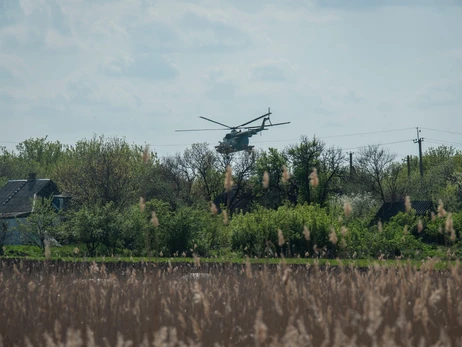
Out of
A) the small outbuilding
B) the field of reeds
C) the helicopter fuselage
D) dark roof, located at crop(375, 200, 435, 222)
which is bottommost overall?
the field of reeds

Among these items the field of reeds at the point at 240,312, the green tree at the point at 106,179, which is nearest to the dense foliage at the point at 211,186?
the green tree at the point at 106,179

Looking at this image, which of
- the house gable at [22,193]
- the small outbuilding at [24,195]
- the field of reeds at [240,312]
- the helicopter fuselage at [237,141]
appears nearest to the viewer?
the field of reeds at [240,312]

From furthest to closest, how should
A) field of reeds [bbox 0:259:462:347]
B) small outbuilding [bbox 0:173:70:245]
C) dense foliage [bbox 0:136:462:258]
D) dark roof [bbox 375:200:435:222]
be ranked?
1. small outbuilding [bbox 0:173:70:245]
2. dark roof [bbox 375:200:435:222]
3. dense foliage [bbox 0:136:462:258]
4. field of reeds [bbox 0:259:462:347]

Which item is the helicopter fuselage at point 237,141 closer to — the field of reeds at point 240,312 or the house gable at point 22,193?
the house gable at point 22,193

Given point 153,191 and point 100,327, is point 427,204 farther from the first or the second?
point 100,327

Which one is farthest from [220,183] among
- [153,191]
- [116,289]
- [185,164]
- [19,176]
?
[116,289]

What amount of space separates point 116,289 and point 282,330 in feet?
10.2

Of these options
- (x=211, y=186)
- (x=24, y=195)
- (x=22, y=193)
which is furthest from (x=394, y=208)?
(x=22, y=193)

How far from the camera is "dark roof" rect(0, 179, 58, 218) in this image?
6795 cm

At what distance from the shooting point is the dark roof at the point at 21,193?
2675 inches

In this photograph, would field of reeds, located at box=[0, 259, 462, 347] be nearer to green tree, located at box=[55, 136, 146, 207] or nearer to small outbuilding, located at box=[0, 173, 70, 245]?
green tree, located at box=[55, 136, 146, 207]

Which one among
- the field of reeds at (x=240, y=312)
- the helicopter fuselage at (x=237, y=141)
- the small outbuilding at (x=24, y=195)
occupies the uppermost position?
the helicopter fuselage at (x=237, y=141)

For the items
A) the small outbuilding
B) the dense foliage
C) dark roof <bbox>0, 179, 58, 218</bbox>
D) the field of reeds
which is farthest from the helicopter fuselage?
the field of reeds

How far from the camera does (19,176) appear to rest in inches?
4001
